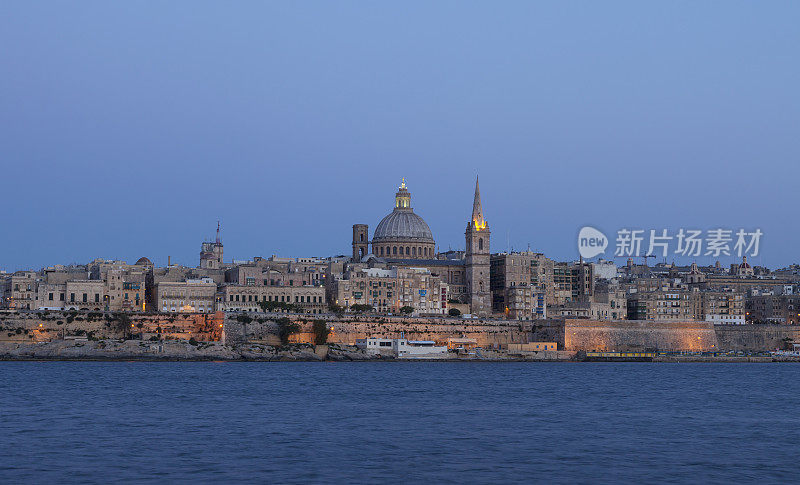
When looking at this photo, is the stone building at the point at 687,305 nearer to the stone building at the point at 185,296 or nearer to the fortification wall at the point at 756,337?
the fortification wall at the point at 756,337

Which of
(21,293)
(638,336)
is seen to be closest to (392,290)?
(638,336)

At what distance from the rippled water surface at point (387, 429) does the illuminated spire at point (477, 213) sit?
48022mm

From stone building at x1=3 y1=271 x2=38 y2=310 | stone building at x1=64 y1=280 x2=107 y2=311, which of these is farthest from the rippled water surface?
stone building at x1=3 y1=271 x2=38 y2=310

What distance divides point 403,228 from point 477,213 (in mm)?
9790

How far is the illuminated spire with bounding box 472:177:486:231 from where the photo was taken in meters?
103

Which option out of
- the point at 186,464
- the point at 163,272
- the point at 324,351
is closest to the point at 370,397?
the point at 186,464

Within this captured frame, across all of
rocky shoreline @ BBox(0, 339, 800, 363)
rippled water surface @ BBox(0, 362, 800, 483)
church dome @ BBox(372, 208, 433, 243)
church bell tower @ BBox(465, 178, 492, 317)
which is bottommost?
rippled water surface @ BBox(0, 362, 800, 483)

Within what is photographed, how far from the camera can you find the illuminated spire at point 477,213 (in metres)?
103

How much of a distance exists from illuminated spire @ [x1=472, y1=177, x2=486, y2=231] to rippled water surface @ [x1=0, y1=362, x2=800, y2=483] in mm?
48022

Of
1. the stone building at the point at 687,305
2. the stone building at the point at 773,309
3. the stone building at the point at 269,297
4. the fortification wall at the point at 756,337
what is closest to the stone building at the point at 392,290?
the stone building at the point at 269,297

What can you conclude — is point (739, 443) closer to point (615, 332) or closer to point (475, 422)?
point (475, 422)

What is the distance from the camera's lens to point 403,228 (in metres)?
111

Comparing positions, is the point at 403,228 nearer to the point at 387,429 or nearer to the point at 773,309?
the point at 773,309

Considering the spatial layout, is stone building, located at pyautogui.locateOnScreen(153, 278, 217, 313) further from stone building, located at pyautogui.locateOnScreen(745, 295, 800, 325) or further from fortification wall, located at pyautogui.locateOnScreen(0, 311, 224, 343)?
stone building, located at pyautogui.locateOnScreen(745, 295, 800, 325)
